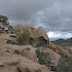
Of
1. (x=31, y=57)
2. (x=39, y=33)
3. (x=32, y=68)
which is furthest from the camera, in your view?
(x=39, y=33)

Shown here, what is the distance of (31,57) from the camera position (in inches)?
447

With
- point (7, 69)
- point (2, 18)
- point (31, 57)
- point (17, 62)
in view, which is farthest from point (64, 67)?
point (2, 18)

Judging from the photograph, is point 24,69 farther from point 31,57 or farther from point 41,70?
point 31,57

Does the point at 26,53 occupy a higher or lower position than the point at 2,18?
lower

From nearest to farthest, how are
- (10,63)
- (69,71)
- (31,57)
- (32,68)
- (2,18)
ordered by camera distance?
1. (32,68)
2. (10,63)
3. (31,57)
4. (69,71)
5. (2,18)

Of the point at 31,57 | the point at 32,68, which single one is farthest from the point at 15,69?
the point at 31,57

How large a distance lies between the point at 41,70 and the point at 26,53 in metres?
3.75

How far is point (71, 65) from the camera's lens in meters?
15.6

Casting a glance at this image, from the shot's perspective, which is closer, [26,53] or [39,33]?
[26,53]

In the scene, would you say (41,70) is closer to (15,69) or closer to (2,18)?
(15,69)

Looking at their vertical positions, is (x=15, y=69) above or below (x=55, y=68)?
above

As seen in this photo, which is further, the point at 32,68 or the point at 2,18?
the point at 2,18

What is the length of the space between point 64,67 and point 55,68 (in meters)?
1.06

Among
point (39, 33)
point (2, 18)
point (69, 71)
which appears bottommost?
point (69, 71)
